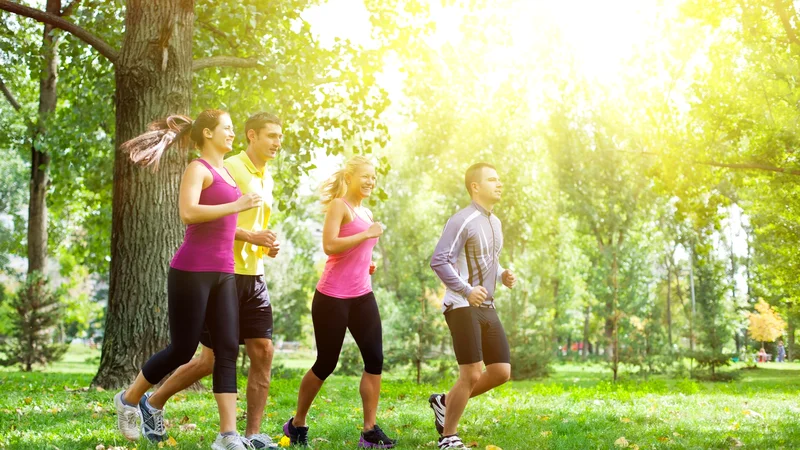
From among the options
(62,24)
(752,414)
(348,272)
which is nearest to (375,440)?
(348,272)

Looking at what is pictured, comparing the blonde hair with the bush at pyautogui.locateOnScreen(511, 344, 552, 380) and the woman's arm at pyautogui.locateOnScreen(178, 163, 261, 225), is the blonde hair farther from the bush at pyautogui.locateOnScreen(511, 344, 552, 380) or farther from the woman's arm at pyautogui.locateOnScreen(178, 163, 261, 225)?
the bush at pyautogui.locateOnScreen(511, 344, 552, 380)

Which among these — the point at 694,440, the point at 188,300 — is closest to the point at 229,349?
the point at 188,300

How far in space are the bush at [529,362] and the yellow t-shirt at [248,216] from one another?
1624 cm

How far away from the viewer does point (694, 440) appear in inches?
257

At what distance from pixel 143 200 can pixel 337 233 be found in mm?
4138

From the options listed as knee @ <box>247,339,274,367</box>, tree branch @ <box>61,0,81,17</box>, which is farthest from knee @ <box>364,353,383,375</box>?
tree branch @ <box>61,0,81,17</box>

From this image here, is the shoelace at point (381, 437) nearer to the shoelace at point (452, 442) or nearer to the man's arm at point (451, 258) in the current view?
the shoelace at point (452, 442)

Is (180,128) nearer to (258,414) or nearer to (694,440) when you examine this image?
(258,414)

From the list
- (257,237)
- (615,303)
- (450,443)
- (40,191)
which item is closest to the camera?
(257,237)

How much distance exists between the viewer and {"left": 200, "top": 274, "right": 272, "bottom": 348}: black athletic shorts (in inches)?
213

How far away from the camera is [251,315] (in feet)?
18.0

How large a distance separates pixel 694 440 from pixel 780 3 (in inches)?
304

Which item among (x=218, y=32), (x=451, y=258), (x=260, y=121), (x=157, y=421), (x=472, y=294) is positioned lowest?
(x=157, y=421)

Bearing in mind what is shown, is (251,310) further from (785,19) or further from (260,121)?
(785,19)
